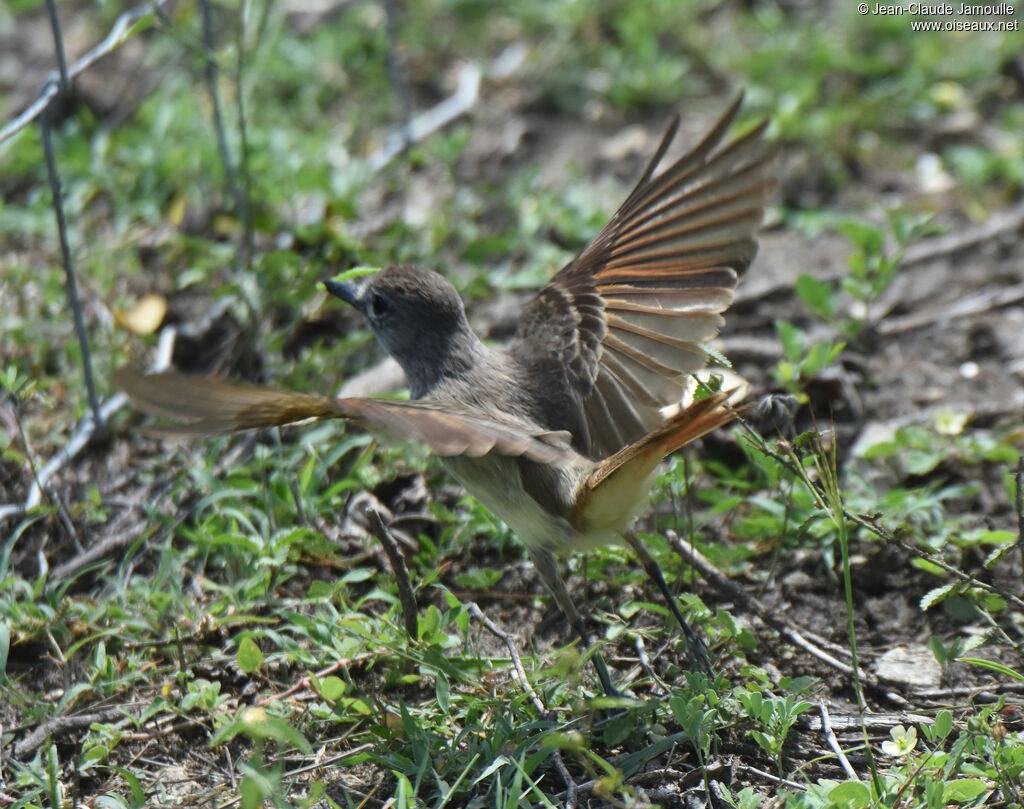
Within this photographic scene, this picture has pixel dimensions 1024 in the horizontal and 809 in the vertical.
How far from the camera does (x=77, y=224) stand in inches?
227

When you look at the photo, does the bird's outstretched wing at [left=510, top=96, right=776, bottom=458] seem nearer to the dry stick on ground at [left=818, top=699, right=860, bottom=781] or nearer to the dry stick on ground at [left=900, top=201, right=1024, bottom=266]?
the dry stick on ground at [left=818, top=699, right=860, bottom=781]

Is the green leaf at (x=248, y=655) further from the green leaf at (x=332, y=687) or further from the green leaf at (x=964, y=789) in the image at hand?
the green leaf at (x=964, y=789)

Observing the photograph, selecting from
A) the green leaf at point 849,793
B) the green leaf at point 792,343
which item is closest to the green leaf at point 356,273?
the green leaf at point 792,343

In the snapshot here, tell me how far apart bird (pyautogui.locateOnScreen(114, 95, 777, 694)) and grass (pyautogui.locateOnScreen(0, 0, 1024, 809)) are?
31 cm

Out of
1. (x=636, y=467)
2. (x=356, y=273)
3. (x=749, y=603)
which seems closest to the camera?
(x=636, y=467)

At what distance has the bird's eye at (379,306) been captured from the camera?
4.25 meters

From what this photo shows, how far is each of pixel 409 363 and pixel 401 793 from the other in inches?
64.2

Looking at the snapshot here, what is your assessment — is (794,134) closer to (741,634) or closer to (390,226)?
(390,226)

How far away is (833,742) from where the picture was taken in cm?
333

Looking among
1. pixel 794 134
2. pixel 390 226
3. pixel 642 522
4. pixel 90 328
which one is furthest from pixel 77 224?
pixel 794 134

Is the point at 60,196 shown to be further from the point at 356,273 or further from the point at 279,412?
the point at 279,412

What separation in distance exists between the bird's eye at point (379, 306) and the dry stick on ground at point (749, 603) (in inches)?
51.5

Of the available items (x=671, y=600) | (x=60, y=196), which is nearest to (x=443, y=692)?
(x=671, y=600)

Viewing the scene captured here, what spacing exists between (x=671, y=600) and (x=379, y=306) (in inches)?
60.6
